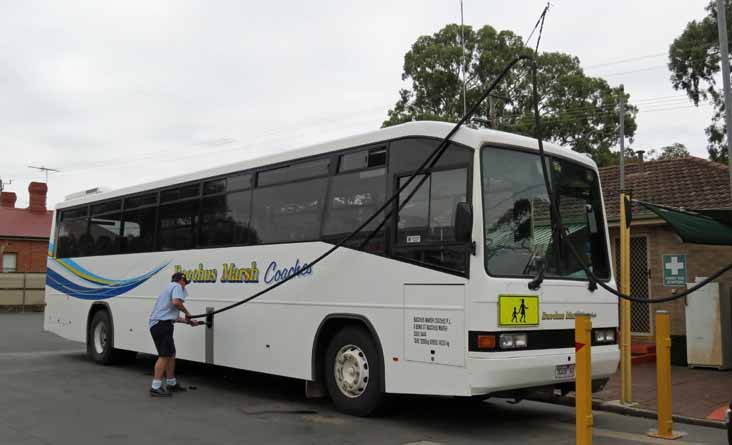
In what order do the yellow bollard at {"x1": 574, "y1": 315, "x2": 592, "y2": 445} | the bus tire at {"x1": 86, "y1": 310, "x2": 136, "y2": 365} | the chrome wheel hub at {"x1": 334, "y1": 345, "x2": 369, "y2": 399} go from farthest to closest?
the bus tire at {"x1": 86, "y1": 310, "x2": 136, "y2": 365}, the chrome wheel hub at {"x1": 334, "y1": 345, "x2": 369, "y2": 399}, the yellow bollard at {"x1": 574, "y1": 315, "x2": 592, "y2": 445}

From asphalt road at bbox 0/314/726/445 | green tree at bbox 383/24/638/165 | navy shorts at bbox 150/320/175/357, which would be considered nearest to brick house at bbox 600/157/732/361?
asphalt road at bbox 0/314/726/445

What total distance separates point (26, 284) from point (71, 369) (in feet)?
82.9

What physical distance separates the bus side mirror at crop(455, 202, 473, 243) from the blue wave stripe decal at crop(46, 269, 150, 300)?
7.42m

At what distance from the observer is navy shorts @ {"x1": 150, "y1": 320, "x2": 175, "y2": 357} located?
10.4m

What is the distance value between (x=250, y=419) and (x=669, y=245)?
957cm

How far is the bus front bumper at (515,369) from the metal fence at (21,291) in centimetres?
3319

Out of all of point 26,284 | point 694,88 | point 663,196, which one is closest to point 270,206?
point 663,196

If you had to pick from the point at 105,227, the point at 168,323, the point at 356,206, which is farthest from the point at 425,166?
the point at 105,227

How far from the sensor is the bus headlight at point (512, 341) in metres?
7.18

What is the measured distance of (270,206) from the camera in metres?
10.1

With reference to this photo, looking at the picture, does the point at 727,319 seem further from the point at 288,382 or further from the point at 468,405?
the point at 288,382

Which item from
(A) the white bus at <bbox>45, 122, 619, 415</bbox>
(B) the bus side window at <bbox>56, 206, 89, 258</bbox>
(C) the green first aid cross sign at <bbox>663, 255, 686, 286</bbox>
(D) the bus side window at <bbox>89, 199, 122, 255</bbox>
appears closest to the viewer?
(A) the white bus at <bbox>45, 122, 619, 415</bbox>

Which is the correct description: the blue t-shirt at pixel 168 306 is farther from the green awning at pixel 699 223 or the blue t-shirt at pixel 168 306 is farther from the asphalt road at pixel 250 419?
the green awning at pixel 699 223

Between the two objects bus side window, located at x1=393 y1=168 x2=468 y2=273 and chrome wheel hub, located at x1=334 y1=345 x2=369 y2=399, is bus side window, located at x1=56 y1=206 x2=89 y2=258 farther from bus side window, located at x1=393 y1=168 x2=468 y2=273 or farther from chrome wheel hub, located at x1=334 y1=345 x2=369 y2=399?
bus side window, located at x1=393 y1=168 x2=468 y2=273
